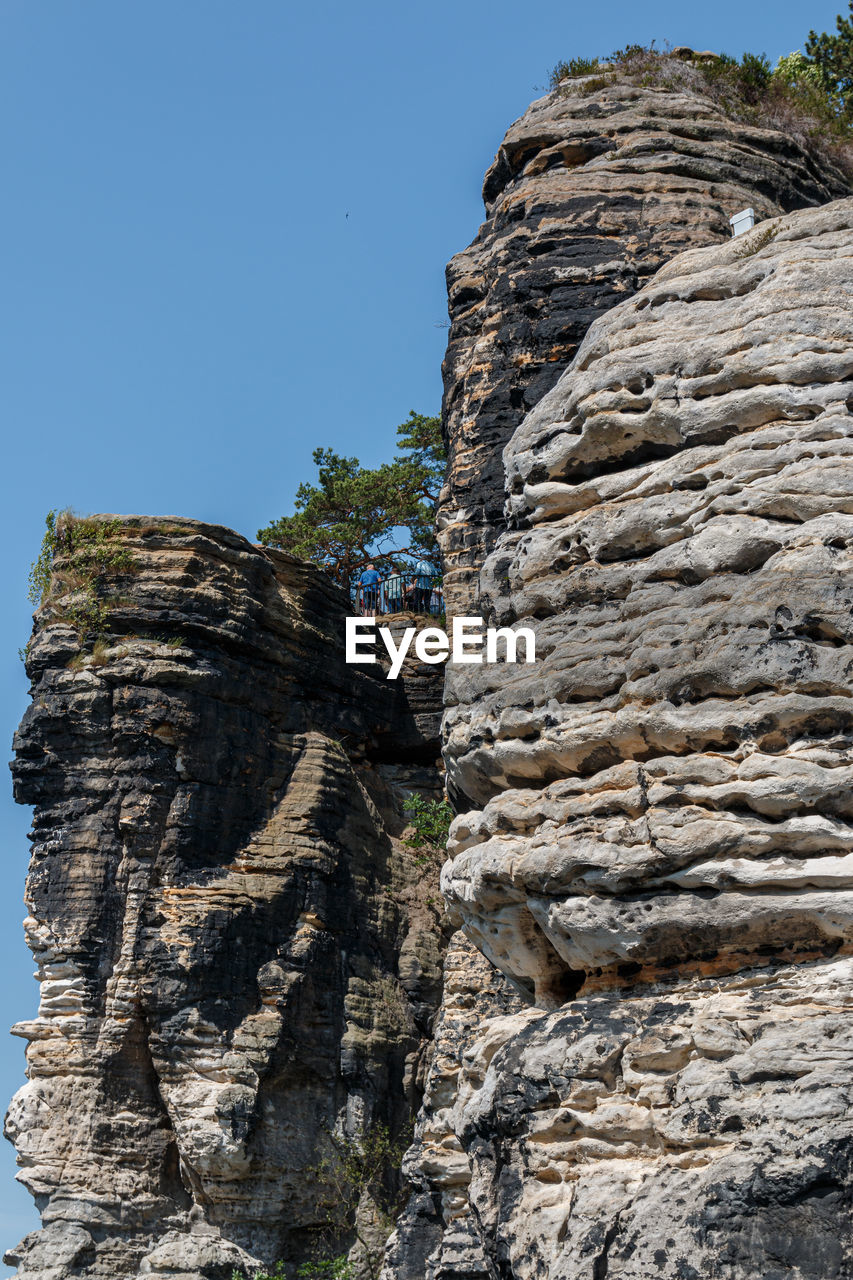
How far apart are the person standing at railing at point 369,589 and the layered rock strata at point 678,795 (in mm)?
17834

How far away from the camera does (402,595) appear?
27609mm

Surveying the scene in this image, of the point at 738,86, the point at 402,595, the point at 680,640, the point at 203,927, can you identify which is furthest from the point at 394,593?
the point at 680,640

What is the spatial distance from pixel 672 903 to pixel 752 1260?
1865 millimetres

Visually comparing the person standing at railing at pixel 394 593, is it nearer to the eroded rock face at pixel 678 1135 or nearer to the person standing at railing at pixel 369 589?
the person standing at railing at pixel 369 589

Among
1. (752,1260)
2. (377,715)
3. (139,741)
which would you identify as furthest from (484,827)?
(377,715)

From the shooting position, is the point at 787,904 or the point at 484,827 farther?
the point at 484,827

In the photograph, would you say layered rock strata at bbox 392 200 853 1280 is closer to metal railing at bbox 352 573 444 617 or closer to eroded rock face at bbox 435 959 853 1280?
eroded rock face at bbox 435 959 853 1280

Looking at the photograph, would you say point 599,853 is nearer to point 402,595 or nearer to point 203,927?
point 203,927

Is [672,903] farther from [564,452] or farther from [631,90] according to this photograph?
[631,90]

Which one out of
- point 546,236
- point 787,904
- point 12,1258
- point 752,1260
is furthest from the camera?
point 12,1258

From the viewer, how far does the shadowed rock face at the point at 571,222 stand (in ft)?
50.9

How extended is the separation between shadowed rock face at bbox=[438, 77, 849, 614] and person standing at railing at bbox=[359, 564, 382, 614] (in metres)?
9.33

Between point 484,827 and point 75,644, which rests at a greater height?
point 75,644

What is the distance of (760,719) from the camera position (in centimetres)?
750
